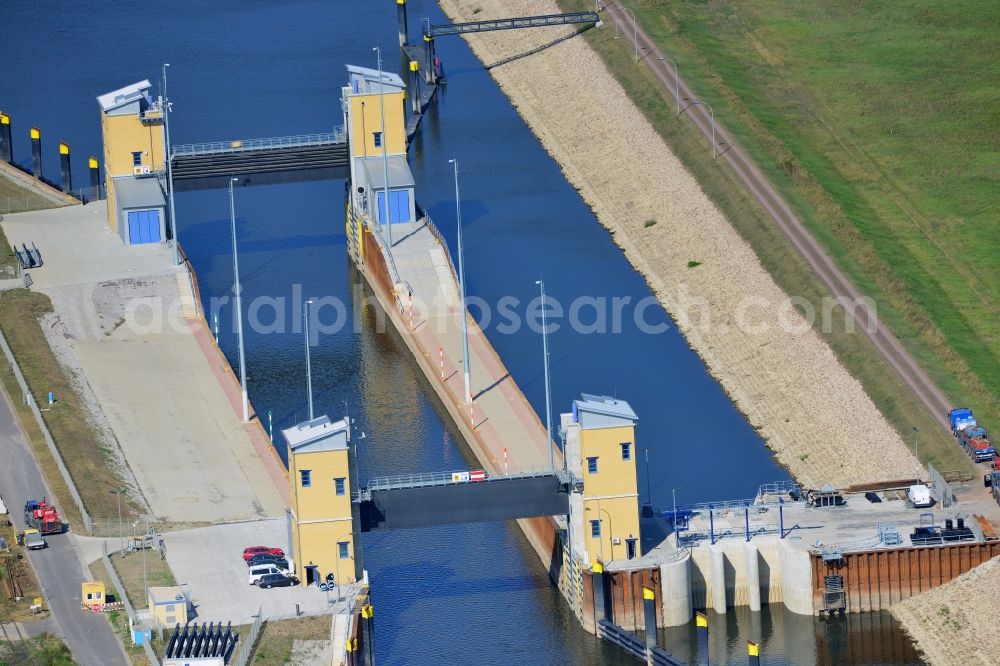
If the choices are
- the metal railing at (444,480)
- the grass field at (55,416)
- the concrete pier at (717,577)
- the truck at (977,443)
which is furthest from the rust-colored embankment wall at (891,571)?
the grass field at (55,416)

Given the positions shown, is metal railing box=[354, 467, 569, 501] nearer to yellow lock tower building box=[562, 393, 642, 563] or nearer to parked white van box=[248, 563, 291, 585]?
yellow lock tower building box=[562, 393, 642, 563]

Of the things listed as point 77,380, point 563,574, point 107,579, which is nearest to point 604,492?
point 563,574

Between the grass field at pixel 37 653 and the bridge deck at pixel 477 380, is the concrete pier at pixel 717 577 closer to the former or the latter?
the bridge deck at pixel 477 380

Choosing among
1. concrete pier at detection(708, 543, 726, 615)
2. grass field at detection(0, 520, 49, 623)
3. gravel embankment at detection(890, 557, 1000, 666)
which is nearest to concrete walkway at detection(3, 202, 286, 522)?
grass field at detection(0, 520, 49, 623)

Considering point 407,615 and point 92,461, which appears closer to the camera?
point 407,615

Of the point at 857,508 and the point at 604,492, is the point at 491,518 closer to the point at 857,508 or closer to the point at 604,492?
the point at 604,492

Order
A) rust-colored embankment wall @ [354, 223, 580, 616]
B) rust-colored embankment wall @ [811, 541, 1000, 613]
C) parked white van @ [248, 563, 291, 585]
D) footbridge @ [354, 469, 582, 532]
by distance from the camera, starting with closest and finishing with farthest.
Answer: parked white van @ [248, 563, 291, 585] → footbridge @ [354, 469, 582, 532] → rust-colored embankment wall @ [811, 541, 1000, 613] → rust-colored embankment wall @ [354, 223, 580, 616]
